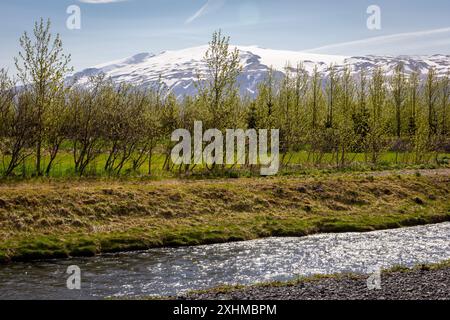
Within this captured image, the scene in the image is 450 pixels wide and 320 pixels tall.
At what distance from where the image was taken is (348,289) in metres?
17.7

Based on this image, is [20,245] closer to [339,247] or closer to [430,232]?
[339,247]

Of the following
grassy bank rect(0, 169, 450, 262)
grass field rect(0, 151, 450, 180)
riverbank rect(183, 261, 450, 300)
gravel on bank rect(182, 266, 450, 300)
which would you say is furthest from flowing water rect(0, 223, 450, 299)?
grass field rect(0, 151, 450, 180)

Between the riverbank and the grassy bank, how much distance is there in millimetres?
9660

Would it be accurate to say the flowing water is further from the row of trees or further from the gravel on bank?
the row of trees

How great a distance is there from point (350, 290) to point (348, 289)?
0.16 metres

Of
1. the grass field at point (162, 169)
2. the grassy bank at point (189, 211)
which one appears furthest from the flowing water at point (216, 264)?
the grass field at point (162, 169)

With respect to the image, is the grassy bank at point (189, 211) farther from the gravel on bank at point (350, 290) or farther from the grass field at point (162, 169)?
the gravel on bank at point (350, 290)

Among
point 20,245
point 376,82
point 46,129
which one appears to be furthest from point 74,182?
point 376,82

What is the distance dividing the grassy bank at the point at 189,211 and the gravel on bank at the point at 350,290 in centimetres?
983

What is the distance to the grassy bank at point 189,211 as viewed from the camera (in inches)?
1038

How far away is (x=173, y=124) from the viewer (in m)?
44.7

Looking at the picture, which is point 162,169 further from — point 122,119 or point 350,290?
point 350,290

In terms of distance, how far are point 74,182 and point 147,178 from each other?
222 inches

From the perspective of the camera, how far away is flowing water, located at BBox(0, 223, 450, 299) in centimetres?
1934
